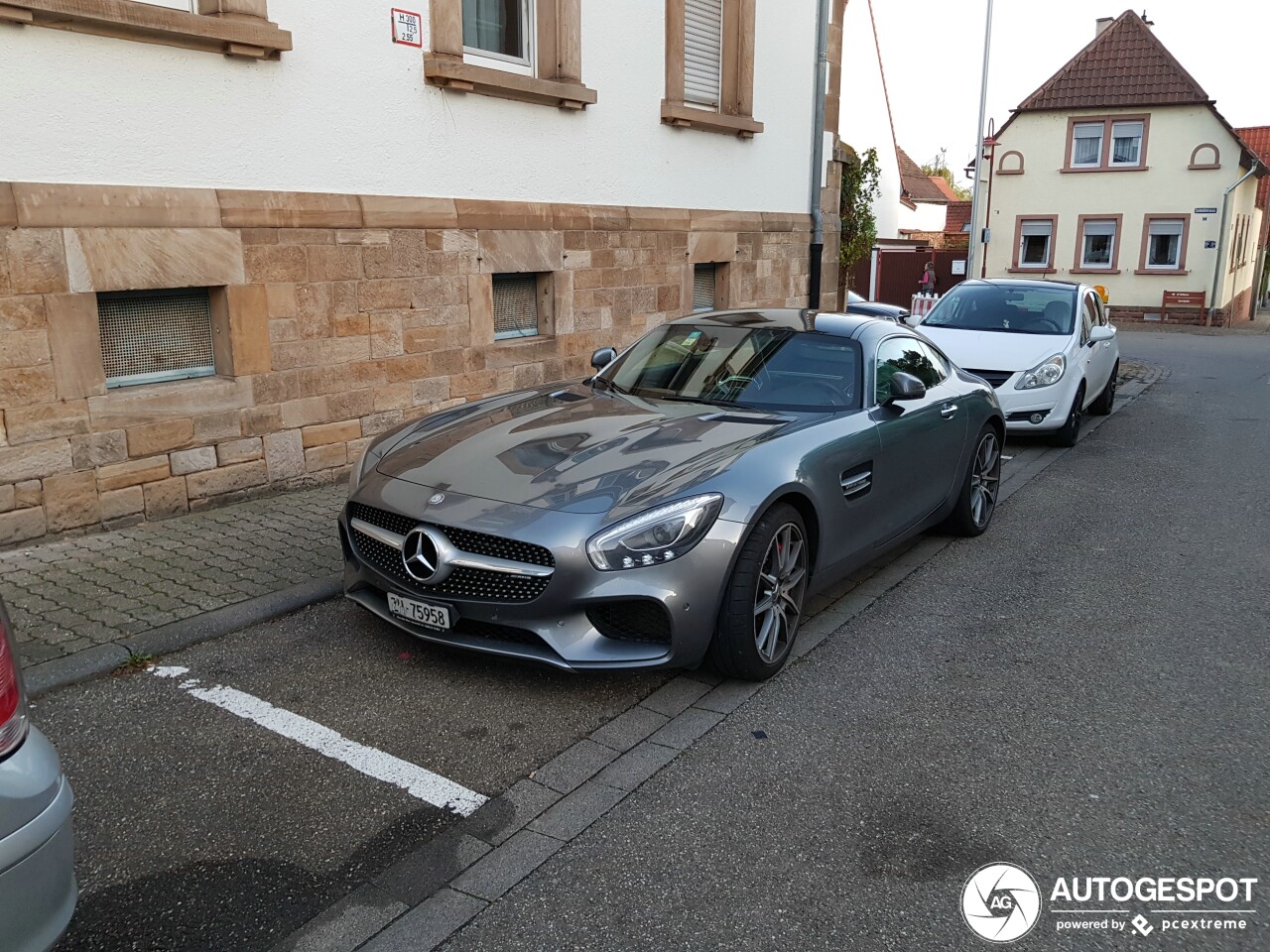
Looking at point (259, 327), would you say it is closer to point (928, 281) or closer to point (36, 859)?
point (36, 859)

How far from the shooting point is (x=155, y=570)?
18.7 ft

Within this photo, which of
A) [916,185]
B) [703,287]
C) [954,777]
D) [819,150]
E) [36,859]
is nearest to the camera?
[36,859]

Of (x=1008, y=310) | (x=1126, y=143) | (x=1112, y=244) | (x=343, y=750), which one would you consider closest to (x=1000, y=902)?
(x=343, y=750)

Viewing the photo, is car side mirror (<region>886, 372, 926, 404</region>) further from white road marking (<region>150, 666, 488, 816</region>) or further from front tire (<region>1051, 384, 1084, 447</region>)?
front tire (<region>1051, 384, 1084, 447</region>)

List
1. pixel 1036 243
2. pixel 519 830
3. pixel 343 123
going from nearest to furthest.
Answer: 1. pixel 519 830
2. pixel 343 123
3. pixel 1036 243

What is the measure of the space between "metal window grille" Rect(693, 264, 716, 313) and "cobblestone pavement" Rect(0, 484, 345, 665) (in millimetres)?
6439

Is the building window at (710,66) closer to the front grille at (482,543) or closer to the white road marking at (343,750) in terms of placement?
the front grille at (482,543)

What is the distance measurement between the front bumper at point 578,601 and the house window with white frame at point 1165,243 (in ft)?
108

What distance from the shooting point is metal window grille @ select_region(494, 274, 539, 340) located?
9508 millimetres

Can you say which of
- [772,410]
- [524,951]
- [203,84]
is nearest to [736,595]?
[772,410]

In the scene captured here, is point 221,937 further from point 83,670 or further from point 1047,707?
point 1047,707

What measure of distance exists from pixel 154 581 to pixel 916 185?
4865 cm

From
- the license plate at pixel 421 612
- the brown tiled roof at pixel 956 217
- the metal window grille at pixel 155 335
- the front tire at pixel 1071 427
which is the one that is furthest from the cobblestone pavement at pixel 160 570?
the brown tiled roof at pixel 956 217

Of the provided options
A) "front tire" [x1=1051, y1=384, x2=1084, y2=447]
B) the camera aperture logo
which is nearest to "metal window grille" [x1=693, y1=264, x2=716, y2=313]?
"front tire" [x1=1051, y1=384, x2=1084, y2=447]
